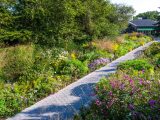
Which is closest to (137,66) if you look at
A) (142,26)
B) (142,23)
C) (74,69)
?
(74,69)

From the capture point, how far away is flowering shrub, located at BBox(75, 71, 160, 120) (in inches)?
246

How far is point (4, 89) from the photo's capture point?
1083 cm

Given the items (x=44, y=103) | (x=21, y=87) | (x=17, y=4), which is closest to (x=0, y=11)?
(x=17, y=4)

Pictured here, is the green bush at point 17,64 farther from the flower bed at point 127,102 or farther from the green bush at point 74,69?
the flower bed at point 127,102

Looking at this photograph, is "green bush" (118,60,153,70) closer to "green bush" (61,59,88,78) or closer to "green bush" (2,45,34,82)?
"green bush" (61,59,88,78)

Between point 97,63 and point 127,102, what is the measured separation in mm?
10491

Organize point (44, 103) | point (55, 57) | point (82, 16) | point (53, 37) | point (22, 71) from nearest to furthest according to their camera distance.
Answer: point (44, 103), point (22, 71), point (55, 57), point (53, 37), point (82, 16)

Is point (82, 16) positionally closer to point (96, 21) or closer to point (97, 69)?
point (96, 21)

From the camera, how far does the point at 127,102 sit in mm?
7051

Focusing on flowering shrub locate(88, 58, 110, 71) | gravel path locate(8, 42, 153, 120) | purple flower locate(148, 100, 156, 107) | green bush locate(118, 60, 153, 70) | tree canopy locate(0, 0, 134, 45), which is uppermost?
tree canopy locate(0, 0, 134, 45)

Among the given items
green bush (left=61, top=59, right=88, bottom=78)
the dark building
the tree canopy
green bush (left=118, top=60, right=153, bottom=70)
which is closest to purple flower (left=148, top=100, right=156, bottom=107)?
green bush (left=118, top=60, right=153, bottom=70)

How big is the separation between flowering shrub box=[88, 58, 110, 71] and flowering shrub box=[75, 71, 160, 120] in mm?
8472

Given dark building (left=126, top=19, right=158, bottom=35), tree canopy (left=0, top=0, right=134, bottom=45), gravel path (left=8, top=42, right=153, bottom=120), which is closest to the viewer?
gravel path (left=8, top=42, right=153, bottom=120)

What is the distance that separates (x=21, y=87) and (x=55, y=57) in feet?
17.5
